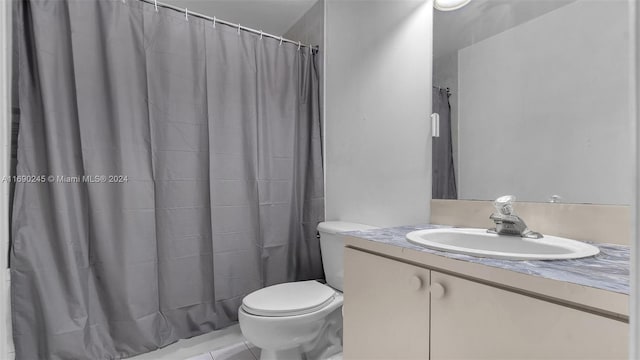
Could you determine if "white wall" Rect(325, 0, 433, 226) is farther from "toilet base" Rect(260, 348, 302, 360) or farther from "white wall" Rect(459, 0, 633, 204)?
"toilet base" Rect(260, 348, 302, 360)

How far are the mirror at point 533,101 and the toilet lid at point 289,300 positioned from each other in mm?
720

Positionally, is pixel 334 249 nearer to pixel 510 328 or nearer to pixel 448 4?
pixel 510 328

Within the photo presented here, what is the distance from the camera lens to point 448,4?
4.34 ft

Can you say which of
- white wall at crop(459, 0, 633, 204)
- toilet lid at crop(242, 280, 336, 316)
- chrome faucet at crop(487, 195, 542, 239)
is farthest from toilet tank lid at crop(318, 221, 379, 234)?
chrome faucet at crop(487, 195, 542, 239)

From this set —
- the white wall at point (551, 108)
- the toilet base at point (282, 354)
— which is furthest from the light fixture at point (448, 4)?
the toilet base at point (282, 354)

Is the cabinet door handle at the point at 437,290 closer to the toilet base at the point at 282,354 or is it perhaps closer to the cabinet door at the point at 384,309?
the cabinet door at the point at 384,309

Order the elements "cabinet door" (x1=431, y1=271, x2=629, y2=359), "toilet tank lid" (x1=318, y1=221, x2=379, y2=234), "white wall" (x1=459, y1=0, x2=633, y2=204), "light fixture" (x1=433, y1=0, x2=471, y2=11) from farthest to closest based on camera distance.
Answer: "toilet tank lid" (x1=318, y1=221, x2=379, y2=234) → "light fixture" (x1=433, y1=0, x2=471, y2=11) → "white wall" (x1=459, y1=0, x2=633, y2=204) → "cabinet door" (x1=431, y1=271, x2=629, y2=359)

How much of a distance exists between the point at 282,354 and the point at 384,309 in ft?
2.67

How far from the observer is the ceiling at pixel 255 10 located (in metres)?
2.02

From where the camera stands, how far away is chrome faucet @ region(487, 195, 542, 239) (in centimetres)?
94

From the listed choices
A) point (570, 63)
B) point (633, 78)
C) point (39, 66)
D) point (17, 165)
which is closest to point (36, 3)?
point (39, 66)

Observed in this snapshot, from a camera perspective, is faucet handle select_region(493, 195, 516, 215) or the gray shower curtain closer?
faucet handle select_region(493, 195, 516, 215)

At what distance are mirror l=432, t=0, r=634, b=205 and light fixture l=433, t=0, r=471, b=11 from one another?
0.02 metres

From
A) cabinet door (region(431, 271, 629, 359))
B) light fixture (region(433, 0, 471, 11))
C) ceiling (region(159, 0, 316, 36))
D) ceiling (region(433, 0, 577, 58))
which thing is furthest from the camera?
ceiling (region(159, 0, 316, 36))
